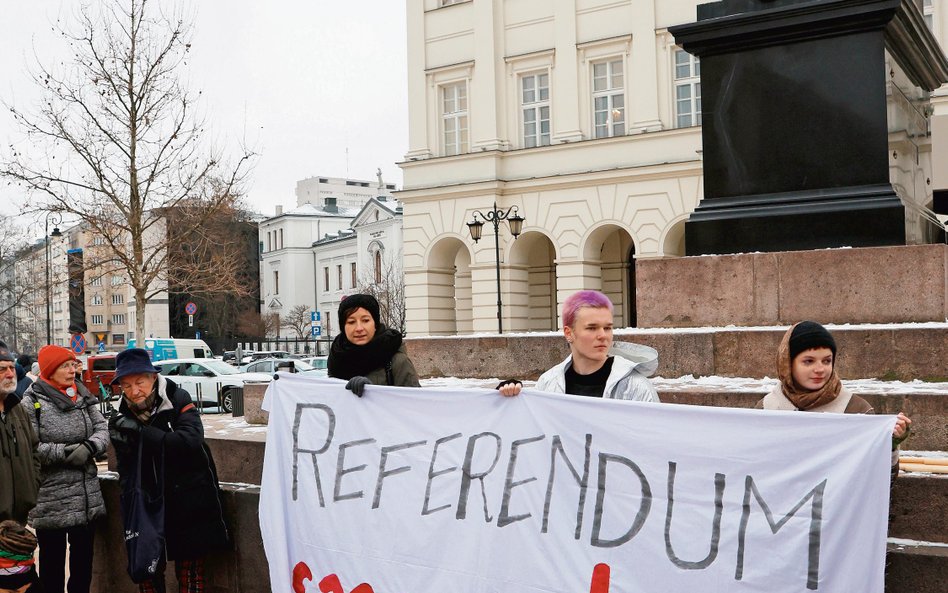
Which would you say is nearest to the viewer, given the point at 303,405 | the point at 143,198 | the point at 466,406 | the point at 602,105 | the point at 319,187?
the point at 466,406

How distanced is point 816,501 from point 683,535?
53 cm

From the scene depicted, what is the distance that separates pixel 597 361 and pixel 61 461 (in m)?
3.27

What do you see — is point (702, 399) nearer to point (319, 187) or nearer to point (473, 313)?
point (473, 313)

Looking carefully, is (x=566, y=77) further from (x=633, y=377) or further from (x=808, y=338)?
(x=808, y=338)

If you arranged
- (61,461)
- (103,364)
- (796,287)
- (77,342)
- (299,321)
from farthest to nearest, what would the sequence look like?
(299,321)
(103,364)
(77,342)
(796,287)
(61,461)

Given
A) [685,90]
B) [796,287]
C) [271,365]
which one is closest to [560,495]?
[796,287]

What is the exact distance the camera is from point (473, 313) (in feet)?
120

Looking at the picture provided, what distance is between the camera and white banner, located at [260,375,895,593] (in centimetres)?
360

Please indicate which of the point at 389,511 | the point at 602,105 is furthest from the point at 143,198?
the point at 389,511

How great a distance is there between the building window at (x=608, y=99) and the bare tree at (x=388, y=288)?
25476 mm

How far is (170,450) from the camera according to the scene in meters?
5.44

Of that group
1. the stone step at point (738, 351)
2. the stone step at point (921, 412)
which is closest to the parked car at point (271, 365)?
the stone step at point (738, 351)

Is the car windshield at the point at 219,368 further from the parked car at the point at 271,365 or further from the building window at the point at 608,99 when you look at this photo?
the building window at the point at 608,99

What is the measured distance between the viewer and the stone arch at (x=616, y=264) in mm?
34722
